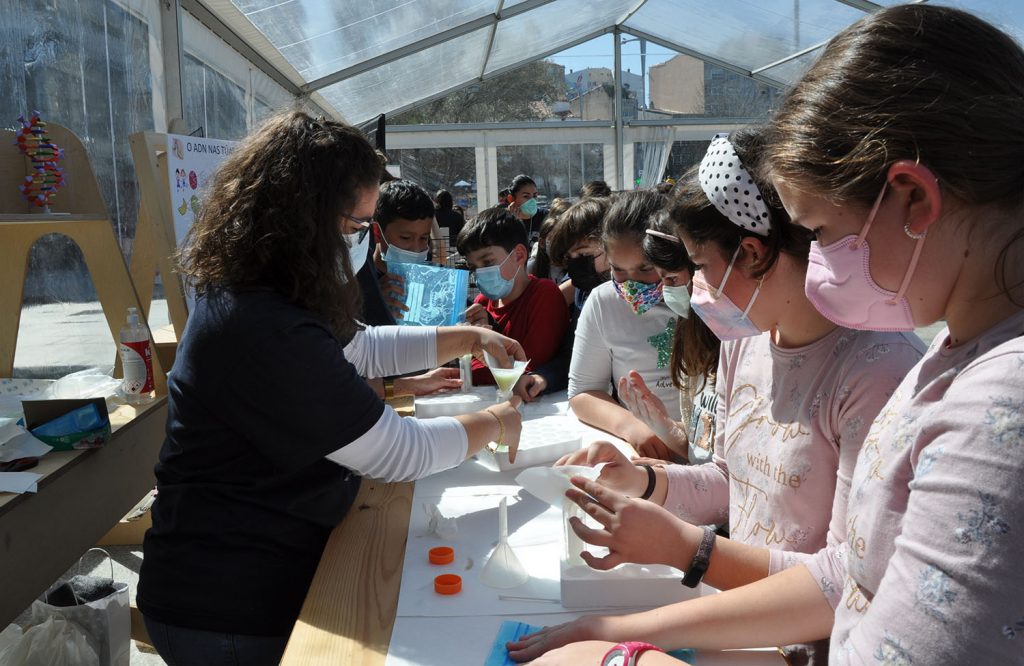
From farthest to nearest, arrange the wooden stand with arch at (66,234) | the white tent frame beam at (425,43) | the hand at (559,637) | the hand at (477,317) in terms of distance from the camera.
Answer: the white tent frame beam at (425,43) < the hand at (477,317) < the wooden stand with arch at (66,234) < the hand at (559,637)

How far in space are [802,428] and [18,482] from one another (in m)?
1.79

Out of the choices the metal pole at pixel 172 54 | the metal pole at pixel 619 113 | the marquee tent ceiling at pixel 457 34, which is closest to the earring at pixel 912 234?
the metal pole at pixel 172 54

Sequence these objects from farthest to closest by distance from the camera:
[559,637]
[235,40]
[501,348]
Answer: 1. [235,40]
2. [501,348]
3. [559,637]

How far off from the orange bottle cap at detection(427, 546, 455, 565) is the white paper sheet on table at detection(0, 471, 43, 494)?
106cm

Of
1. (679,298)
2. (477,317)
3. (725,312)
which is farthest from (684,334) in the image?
(477,317)

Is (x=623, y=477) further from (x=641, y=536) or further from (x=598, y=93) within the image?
(x=598, y=93)

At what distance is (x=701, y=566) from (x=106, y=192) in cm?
343

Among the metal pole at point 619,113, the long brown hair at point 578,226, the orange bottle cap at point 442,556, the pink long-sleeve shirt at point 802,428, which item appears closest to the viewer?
the pink long-sleeve shirt at point 802,428

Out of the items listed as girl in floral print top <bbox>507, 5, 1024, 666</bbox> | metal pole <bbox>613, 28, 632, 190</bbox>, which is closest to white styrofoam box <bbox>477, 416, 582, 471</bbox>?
girl in floral print top <bbox>507, 5, 1024, 666</bbox>

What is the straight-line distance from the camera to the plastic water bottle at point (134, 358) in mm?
2555

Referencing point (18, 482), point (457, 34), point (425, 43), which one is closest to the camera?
point (18, 482)

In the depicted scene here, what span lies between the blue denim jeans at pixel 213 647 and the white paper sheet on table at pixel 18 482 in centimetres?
53

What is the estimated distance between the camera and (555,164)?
587 inches

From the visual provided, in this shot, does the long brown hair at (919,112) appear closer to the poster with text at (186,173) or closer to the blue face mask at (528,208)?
the poster with text at (186,173)
